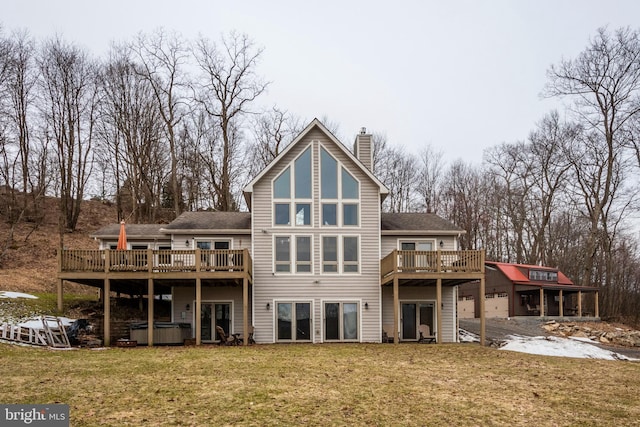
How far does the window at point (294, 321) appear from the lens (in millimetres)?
22000

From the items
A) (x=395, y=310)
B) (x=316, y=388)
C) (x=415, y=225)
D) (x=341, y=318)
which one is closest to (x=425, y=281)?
(x=395, y=310)

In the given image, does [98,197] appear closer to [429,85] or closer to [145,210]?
[145,210]

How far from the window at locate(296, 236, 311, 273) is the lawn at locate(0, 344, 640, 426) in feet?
17.8

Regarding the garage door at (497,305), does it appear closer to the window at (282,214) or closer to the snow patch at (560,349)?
the snow patch at (560,349)

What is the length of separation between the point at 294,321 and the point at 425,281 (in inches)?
218

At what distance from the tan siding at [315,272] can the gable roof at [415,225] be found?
1.03 m

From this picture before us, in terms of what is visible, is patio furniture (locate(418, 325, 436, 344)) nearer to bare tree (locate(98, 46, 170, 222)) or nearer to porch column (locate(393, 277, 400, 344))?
porch column (locate(393, 277, 400, 344))

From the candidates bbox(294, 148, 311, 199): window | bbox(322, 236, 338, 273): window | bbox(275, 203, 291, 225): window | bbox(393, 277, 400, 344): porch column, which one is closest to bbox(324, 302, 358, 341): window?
bbox(322, 236, 338, 273): window

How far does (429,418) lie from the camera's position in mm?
9656

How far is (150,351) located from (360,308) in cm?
858

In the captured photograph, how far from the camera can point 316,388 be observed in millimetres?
11703

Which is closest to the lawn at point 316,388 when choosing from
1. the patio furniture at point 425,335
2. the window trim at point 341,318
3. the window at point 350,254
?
the window trim at point 341,318

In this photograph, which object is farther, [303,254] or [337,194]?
[337,194]

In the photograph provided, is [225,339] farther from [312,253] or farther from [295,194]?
[295,194]
